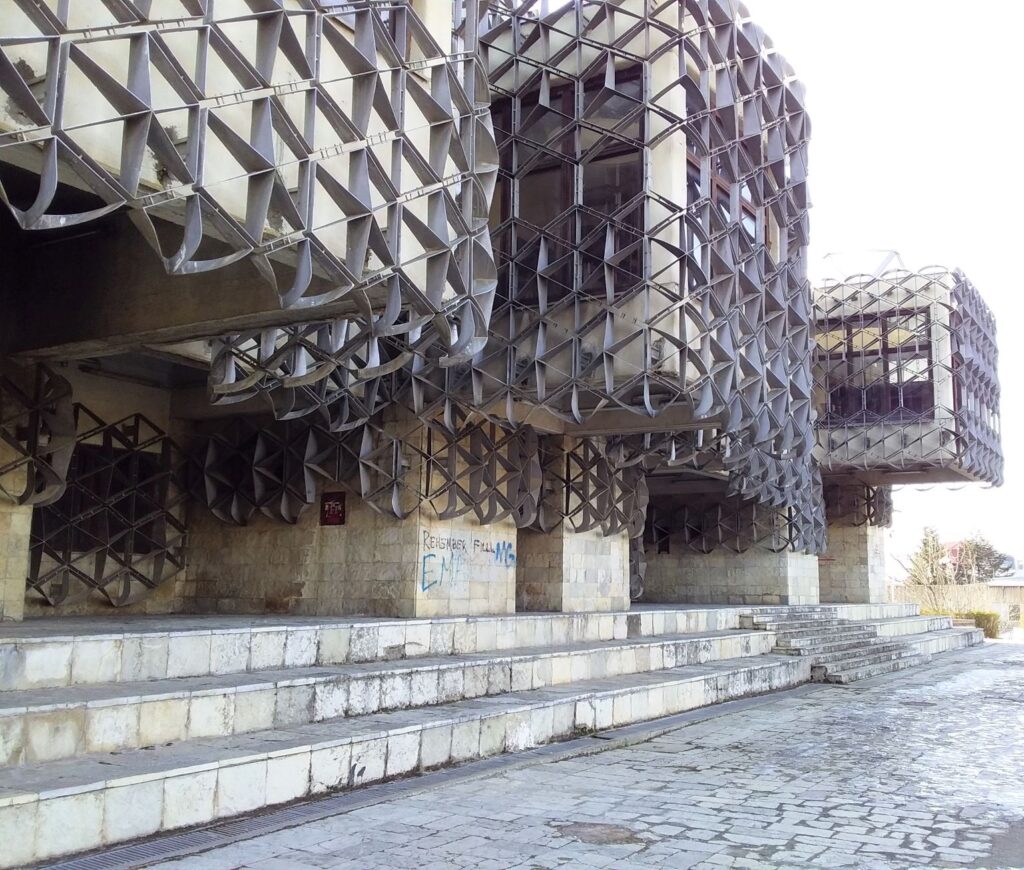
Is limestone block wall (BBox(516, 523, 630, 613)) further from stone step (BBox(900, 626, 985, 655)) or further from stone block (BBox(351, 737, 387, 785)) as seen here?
stone block (BBox(351, 737, 387, 785))

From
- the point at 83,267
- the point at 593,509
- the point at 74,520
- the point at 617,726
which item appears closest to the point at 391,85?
the point at 83,267

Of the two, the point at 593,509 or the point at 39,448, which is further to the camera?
the point at 593,509

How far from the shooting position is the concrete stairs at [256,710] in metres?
6.11

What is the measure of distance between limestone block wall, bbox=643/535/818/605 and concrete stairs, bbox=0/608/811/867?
54.1 ft

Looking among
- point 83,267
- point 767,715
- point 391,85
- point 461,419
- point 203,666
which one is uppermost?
point 391,85

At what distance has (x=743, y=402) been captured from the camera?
17203mm

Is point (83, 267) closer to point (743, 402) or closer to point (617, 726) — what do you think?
point (617, 726)

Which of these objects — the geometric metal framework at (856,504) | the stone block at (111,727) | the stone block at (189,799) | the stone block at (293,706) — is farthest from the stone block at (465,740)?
the geometric metal framework at (856,504)

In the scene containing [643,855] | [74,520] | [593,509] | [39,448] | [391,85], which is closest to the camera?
[643,855]

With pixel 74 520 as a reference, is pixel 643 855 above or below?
below

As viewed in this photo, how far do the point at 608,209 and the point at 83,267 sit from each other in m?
8.40

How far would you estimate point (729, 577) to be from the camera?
3075 centimetres

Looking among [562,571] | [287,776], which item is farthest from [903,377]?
[287,776]

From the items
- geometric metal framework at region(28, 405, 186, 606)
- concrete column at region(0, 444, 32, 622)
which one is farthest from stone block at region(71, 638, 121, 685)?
geometric metal framework at region(28, 405, 186, 606)
